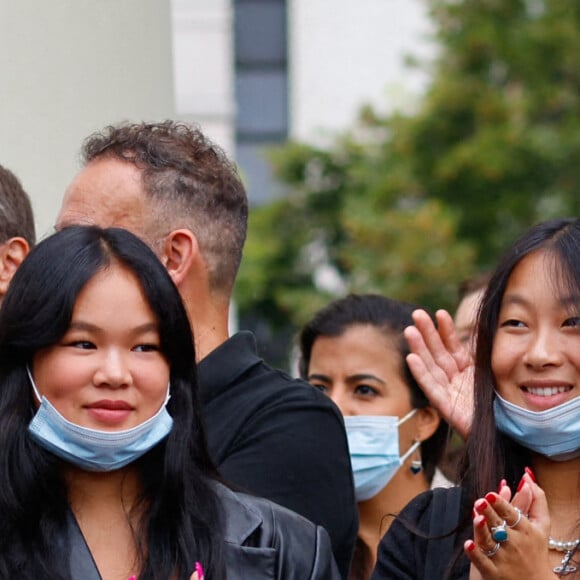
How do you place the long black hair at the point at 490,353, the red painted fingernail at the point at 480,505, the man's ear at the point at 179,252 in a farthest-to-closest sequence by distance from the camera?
the man's ear at the point at 179,252 → the long black hair at the point at 490,353 → the red painted fingernail at the point at 480,505

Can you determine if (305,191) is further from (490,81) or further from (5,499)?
(5,499)

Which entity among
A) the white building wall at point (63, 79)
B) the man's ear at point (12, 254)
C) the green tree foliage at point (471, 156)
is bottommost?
the green tree foliage at point (471, 156)

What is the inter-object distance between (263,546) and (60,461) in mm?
484

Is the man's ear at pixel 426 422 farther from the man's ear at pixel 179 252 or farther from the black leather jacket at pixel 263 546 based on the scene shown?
the black leather jacket at pixel 263 546

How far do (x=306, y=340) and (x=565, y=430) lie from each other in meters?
2.24

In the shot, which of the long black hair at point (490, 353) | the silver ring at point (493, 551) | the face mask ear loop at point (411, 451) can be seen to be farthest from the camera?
the face mask ear loop at point (411, 451)

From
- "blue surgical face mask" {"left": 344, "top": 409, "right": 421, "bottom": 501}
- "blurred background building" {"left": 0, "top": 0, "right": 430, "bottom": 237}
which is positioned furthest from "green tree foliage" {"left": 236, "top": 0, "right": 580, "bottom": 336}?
"blue surgical face mask" {"left": 344, "top": 409, "right": 421, "bottom": 501}

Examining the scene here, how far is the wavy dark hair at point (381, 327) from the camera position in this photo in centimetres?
589

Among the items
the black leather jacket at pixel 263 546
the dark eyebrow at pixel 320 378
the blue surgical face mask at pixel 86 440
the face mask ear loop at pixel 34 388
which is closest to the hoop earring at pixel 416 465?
the dark eyebrow at pixel 320 378

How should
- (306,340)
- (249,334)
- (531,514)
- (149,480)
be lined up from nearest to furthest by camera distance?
(531,514) → (149,480) → (249,334) → (306,340)

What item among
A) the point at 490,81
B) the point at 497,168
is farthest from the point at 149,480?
the point at 490,81

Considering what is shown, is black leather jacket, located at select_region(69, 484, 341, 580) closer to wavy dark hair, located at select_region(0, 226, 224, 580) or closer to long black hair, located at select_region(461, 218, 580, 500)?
→ wavy dark hair, located at select_region(0, 226, 224, 580)

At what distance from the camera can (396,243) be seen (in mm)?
16891

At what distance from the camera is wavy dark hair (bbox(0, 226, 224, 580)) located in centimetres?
364
